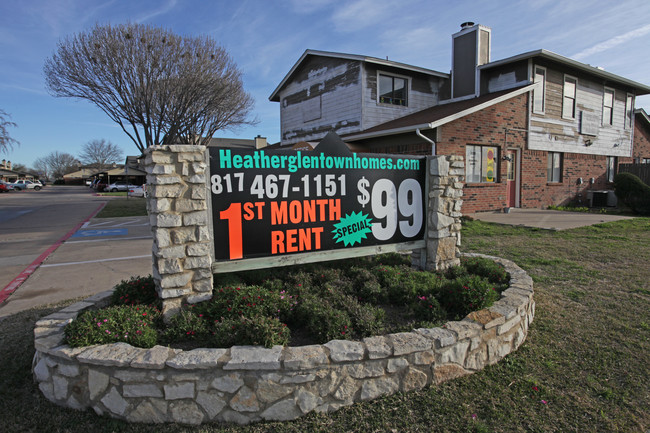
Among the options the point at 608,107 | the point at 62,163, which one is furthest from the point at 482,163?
the point at 62,163

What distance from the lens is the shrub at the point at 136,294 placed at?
3.73m

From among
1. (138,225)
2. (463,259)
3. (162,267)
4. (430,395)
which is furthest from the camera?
(138,225)

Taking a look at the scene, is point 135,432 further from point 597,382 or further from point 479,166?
point 479,166

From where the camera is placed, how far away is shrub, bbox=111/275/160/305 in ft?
12.2

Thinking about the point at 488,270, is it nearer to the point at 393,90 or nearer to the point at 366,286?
the point at 366,286

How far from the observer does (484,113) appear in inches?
506

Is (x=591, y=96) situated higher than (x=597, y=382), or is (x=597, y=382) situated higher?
(x=591, y=96)

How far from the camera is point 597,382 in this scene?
2988 millimetres

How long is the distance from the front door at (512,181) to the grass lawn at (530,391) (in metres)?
10.3

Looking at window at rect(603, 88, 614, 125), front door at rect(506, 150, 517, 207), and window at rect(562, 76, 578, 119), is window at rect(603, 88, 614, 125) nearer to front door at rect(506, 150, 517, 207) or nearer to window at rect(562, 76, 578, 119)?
window at rect(562, 76, 578, 119)

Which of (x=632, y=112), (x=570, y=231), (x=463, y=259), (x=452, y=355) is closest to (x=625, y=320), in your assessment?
(x=463, y=259)

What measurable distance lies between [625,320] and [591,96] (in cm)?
1714

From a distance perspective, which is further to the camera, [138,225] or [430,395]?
[138,225]

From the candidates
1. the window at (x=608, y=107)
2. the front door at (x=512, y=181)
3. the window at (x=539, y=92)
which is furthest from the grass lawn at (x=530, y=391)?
the window at (x=608, y=107)
